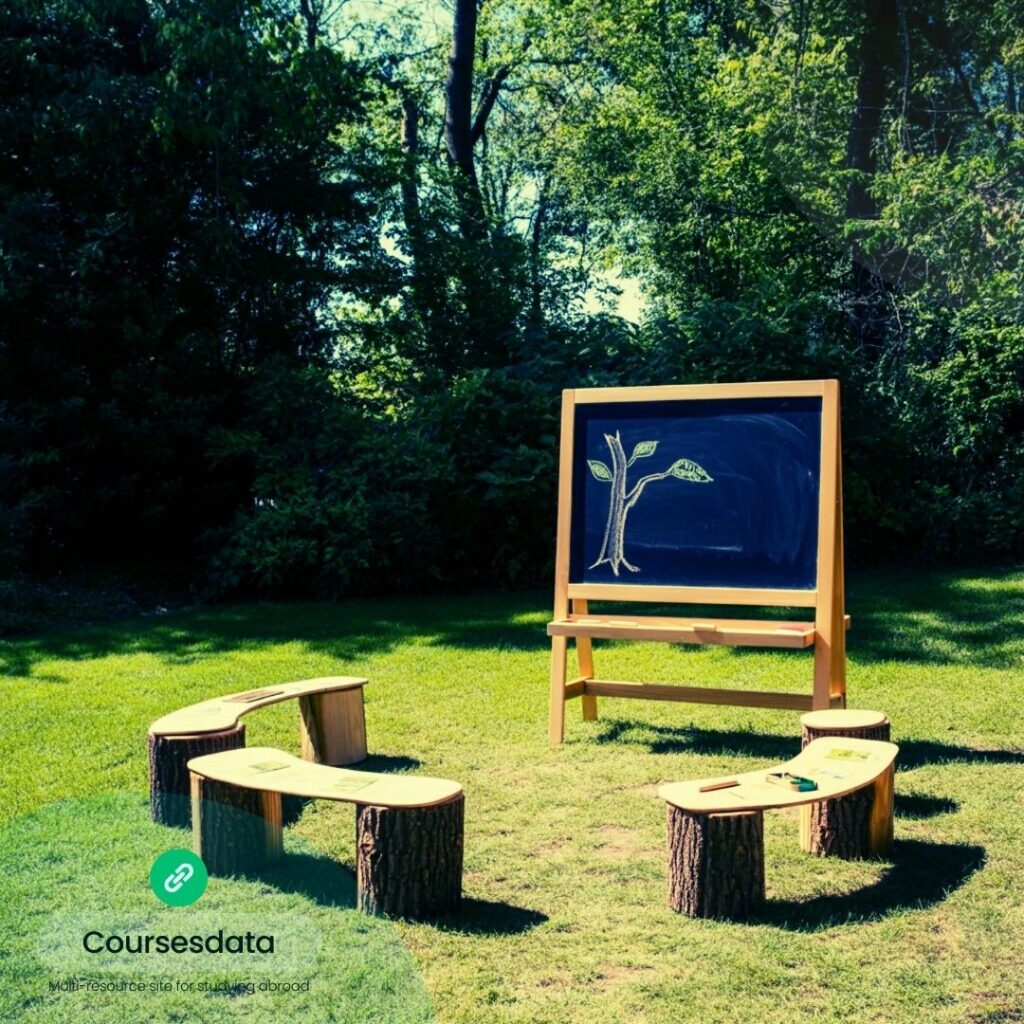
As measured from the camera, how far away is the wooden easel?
5.95 m

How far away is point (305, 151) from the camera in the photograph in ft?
45.5

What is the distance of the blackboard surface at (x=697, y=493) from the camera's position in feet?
20.3

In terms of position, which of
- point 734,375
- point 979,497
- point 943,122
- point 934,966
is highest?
point 943,122

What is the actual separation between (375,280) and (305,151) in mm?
1800

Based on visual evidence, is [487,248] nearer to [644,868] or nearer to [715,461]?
[715,461]

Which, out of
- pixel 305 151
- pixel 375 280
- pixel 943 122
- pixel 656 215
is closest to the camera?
pixel 305 151

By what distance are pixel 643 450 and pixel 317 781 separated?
3.02 m

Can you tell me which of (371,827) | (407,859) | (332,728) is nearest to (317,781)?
(371,827)

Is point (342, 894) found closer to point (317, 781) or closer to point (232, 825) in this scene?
point (317, 781)

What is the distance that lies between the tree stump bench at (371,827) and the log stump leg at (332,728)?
1566 millimetres

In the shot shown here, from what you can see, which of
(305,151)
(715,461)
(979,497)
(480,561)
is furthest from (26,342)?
(979,497)

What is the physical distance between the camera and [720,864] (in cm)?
397

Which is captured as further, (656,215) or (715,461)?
(656,215)

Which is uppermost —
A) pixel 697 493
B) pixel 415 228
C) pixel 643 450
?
pixel 415 228
